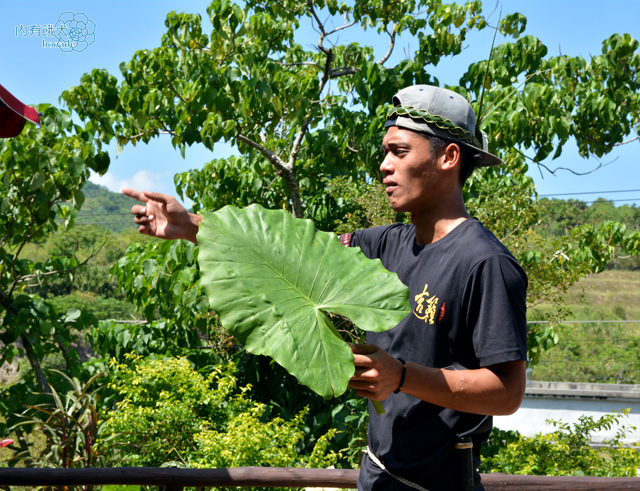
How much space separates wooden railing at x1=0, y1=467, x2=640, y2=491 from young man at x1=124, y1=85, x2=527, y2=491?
880mm

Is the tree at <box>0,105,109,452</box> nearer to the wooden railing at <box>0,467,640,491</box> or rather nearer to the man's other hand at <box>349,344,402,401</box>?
the wooden railing at <box>0,467,640,491</box>

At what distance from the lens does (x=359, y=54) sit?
15.9 feet

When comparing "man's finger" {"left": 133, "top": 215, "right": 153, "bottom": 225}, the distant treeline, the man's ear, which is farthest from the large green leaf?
the distant treeline

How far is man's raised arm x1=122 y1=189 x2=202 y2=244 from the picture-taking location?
1.28 m

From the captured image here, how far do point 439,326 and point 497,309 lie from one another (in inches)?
4.5

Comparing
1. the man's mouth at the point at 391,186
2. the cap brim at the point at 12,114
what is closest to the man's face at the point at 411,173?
the man's mouth at the point at 391,186

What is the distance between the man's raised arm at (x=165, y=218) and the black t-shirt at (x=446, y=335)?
0.45m

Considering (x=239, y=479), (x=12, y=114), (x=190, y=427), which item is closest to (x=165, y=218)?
(x=239, y=479)

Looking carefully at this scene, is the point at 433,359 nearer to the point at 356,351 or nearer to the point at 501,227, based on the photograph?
the point at 356,351

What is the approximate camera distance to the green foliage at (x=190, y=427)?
298cm

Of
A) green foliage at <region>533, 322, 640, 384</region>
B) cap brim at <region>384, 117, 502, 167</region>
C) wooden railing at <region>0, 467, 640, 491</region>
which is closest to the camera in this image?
cap brim at <region>384, 117, 502, 167</region>

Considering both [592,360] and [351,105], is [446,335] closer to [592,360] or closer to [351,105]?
[351,105]

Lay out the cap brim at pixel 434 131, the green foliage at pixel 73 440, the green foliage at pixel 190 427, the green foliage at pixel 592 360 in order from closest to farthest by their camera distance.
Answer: the cap brim at pixel 434 131 → the green foliage at pixel 190 427 → the green foliage at pixel 73 440 → the green foliage at pixel 592 360

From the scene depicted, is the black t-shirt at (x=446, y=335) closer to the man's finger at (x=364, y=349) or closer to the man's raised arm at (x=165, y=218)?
the man's finger at (x=364, y=349)
